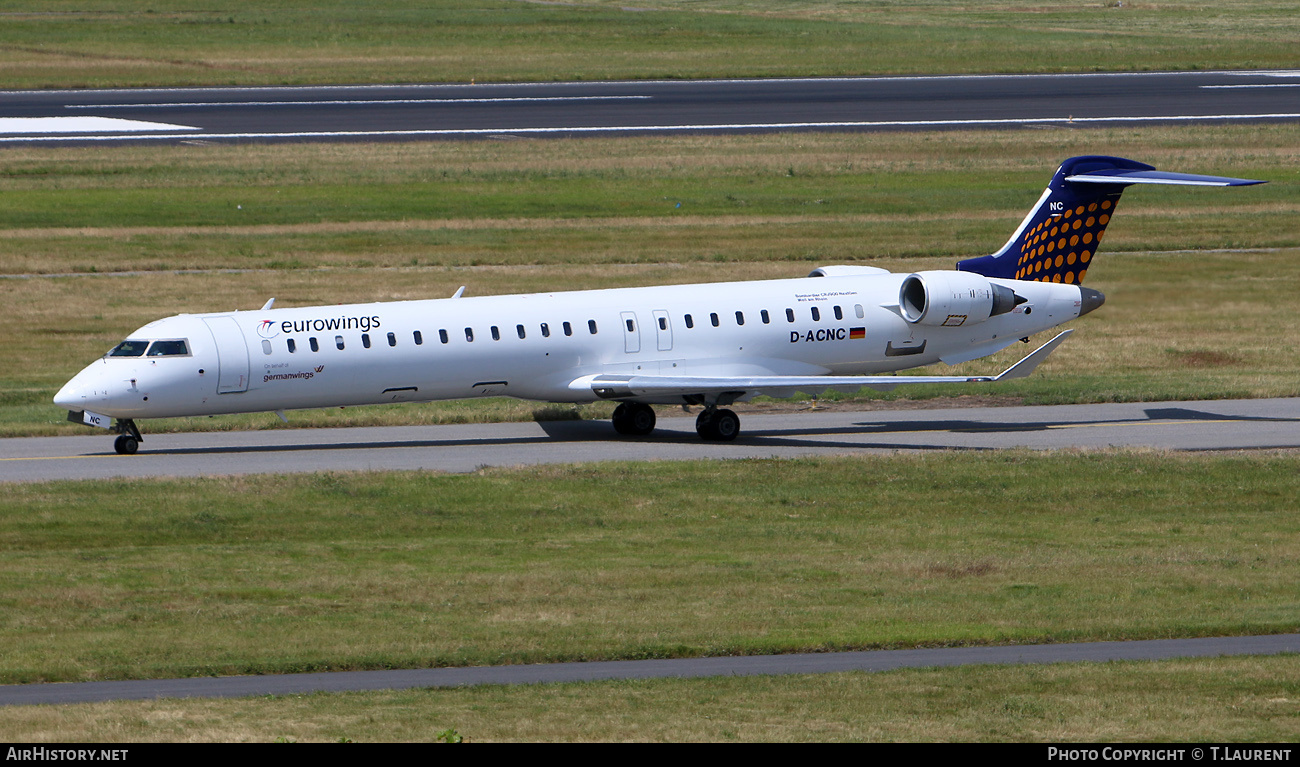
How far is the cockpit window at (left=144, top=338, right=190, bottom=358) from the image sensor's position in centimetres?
3027

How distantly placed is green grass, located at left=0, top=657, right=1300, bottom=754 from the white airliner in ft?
45.8

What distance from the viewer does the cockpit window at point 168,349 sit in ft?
99.3

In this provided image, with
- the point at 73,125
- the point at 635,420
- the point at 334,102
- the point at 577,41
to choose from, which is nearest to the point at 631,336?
the point at 635,420

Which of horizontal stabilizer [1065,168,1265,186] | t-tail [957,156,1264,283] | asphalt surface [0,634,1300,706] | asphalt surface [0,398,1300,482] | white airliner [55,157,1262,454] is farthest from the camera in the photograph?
t-tail [957,156,1264,283]

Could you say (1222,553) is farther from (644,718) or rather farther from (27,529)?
(27,529)

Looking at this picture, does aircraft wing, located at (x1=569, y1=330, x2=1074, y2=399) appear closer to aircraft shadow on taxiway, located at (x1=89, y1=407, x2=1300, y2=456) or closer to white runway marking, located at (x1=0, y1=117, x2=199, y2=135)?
aircraft shadow on taxiway, located at (x1=89, y1=407, x2=1300, y2=456)

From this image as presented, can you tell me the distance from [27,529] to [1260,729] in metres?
17.7

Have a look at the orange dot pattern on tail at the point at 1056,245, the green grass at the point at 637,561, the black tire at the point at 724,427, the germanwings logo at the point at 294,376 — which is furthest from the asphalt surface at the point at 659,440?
the orange dot pattern on tail at the point at 1056,245

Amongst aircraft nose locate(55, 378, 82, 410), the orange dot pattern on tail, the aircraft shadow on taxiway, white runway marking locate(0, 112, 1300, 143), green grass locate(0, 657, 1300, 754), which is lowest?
green grass locate(0, 657, 1300, 754)

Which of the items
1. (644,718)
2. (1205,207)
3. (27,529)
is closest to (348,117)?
(1205,207)

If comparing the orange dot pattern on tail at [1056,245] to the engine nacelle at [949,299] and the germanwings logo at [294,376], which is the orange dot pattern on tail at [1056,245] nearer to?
the engine nacelle at [949,299]

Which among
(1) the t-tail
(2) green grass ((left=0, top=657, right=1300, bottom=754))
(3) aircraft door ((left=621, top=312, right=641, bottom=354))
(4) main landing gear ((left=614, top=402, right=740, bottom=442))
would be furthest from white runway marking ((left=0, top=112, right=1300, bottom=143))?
(2) green grass ((left=0, top=657, right=1300, bottom=754))

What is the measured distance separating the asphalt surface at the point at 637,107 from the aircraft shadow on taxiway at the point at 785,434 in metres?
37.1
